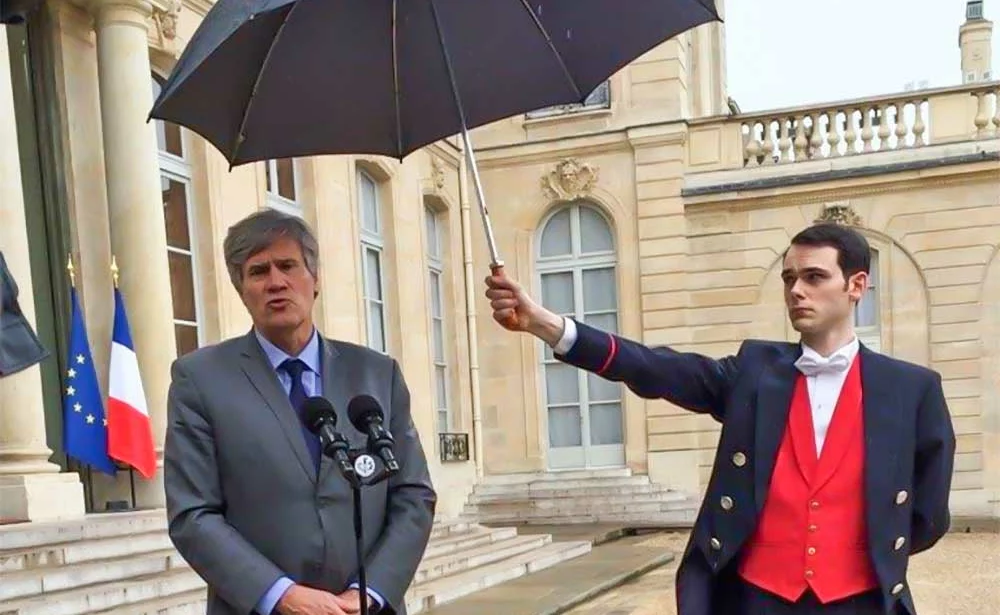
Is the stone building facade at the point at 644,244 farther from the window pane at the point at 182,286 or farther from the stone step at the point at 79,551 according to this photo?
the stone step at the point at 79,551

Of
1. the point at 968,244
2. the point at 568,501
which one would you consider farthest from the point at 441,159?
the point at 968,244

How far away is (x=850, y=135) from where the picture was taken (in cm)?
1249

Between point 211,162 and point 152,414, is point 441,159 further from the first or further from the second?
point 152,414

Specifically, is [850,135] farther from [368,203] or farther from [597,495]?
[368,203]

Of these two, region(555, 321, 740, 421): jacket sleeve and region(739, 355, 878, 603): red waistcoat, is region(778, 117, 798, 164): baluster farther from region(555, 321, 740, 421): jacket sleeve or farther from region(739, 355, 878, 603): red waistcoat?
region(739, 355, 878, 603): red waistcoat

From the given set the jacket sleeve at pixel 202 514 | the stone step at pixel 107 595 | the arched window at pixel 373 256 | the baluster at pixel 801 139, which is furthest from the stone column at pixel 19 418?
the baluster at pixel 801 139

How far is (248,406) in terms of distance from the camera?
1.97 meters

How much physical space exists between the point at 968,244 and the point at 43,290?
1046cm

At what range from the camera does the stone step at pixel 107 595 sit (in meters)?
4.16

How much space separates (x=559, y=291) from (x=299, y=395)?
1166cm

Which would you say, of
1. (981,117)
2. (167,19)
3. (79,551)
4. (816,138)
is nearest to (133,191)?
(167,19)

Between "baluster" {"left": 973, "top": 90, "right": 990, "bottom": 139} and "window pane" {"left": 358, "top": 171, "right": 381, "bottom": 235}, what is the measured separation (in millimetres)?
7416

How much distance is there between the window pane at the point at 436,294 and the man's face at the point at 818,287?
10.5 metres

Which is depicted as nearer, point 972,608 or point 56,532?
point 56,532
